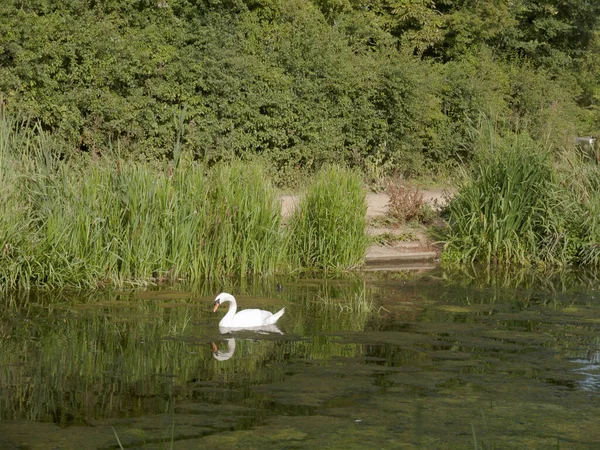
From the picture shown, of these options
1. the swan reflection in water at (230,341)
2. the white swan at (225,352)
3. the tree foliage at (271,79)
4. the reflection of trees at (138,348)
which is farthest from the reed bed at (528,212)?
the white swan at (225,352)

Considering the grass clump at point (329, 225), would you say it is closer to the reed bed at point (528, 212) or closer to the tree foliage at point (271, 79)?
the reed bed at point (528, 212)

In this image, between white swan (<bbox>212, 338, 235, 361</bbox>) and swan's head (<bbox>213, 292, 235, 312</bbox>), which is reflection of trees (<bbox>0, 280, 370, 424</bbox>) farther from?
swan's head (<bbox>213, 292, 235, 312</bbox>)

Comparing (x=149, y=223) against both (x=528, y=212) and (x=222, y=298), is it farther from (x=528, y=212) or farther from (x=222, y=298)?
(x=528, y=212)

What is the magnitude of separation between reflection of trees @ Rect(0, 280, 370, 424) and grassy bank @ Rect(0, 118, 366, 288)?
469mm

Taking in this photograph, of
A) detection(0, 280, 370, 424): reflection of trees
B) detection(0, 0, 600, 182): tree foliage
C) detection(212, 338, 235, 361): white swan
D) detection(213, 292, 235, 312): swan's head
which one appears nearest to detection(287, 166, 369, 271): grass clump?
detection(0, 280, 370, 424): reflection of trees

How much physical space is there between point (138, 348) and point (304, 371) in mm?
1645

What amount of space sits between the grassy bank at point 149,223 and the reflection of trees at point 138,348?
47cm

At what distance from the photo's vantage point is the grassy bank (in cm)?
1114

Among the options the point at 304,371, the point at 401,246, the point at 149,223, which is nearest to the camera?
the point at 304,371

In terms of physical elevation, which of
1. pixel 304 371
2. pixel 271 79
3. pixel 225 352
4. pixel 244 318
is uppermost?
pixel 271 79

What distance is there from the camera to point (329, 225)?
13.3 metres

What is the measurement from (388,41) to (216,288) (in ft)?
44.6

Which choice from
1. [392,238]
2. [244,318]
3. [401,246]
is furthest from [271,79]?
[244,318]

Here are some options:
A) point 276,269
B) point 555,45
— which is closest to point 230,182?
point 276,269
